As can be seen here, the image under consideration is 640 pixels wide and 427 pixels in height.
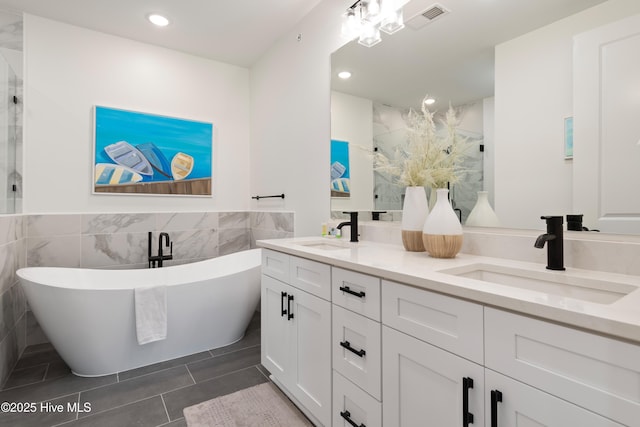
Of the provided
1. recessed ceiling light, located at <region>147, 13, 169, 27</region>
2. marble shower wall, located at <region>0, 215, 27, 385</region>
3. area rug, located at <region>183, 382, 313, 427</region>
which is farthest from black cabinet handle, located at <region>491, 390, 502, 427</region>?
recessed ceiling light, located at <region>147, 13, 169, 27</region>

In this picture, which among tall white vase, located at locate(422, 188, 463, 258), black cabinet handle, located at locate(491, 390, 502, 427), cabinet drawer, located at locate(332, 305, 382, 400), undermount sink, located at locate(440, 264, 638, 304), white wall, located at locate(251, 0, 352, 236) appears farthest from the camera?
white wall, located at locate(251, 0, 352, 236)

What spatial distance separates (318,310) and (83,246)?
2.41m

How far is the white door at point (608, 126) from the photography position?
1060 mm

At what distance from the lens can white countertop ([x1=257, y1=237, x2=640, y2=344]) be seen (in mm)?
642

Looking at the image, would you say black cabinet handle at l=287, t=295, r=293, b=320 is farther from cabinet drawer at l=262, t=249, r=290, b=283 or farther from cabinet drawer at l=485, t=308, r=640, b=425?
cabinet drawer at l=485, t=308, r=640, b=425

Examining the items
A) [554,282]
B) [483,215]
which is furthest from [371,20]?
[554,282]

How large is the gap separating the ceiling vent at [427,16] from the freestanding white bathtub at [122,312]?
1.96 meters

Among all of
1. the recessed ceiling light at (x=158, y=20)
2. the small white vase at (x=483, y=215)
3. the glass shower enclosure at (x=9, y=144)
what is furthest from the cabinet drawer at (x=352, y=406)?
the recessed ceiling light at (x=158, y=20)

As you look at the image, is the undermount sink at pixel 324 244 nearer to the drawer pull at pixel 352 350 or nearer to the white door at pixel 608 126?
the drawer pull at pixel 352 350

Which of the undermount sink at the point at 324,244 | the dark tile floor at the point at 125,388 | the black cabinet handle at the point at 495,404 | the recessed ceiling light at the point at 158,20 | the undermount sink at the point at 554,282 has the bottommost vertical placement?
the dark tile floor at the point at 125,388

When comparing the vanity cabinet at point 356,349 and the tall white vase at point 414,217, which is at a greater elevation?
the tall white vase at point 414,217

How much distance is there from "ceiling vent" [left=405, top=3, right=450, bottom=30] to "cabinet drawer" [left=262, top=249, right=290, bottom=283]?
1.48m

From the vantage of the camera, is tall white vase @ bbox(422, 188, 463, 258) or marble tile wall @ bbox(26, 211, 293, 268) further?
marble tile wall @ bbox(26, 211, 293, 268)

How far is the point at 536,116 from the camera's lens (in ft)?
4.28
